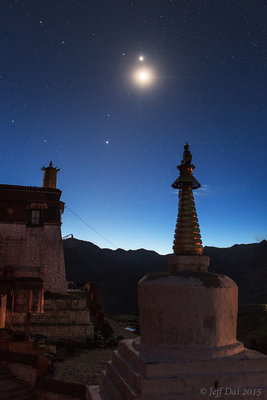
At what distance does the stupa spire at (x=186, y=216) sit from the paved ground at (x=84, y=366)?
23.2 feet

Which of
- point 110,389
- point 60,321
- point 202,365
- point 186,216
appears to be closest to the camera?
point 202,365

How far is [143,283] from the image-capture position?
5418 mm

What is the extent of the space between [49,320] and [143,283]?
14.1m

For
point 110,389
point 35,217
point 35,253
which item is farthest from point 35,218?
point 110,389

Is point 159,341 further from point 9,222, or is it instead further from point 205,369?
point 9,222

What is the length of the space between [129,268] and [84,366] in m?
57.7

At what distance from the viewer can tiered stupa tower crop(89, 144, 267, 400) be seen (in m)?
4.23

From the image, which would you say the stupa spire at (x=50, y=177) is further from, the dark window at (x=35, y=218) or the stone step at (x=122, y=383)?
the stone step at (x=122, y=383)

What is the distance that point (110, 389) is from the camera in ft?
17.3

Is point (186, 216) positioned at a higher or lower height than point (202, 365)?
higher

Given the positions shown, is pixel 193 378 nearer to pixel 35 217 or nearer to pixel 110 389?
pixel 110 389

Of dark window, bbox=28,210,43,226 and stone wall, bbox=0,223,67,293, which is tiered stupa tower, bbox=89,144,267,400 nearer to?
stone wall, bbox=0,223,67,293

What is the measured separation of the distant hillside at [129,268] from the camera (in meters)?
57.5

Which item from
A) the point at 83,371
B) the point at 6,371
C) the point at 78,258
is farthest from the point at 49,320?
the point at 78,258
